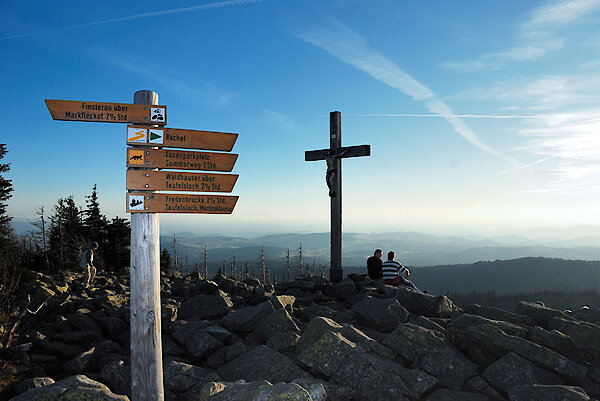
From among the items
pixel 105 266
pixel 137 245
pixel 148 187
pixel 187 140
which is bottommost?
pixel 105 266

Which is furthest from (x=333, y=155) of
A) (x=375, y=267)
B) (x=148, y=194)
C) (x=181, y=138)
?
(x=148, y=194)

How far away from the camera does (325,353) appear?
21.6ft

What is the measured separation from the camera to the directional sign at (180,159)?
5848 millimetres

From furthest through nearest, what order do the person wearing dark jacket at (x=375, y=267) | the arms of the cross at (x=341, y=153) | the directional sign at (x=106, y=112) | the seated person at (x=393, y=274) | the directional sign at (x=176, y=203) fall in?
the person wearing dark jacket at (x=375, y=267) < the seated person at (x=393, y=274) < the arms of the cross at (x=341, y=153) < the directional sign at (x=176, y=203) < the directional sign at (x=106, y=112)

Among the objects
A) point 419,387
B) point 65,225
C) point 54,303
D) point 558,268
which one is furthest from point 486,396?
point 558,268

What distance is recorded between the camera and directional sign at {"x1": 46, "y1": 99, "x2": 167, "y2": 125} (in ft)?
18.6

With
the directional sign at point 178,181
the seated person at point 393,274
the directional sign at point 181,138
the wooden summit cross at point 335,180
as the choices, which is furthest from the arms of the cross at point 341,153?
the directional sign at point 178,181

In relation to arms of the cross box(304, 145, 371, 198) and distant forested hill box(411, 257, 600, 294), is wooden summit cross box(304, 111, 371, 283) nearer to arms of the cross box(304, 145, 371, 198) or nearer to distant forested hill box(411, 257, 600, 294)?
arms of the cross box(304, 145, 371, 198)

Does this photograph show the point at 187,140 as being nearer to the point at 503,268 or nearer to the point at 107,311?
the point at 107,311

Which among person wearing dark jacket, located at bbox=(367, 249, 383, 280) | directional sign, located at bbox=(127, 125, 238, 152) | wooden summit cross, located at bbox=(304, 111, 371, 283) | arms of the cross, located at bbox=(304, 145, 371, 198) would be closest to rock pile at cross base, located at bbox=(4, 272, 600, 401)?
directional sign, located at bbox=(127, 125, 238, 152)

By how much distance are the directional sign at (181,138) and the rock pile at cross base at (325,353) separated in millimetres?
3482

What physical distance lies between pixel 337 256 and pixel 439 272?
598 ft

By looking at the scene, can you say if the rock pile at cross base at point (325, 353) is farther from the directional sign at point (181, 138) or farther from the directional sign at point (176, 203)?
the directional sign at point (181, 138)

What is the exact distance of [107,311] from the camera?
9.95 meters
